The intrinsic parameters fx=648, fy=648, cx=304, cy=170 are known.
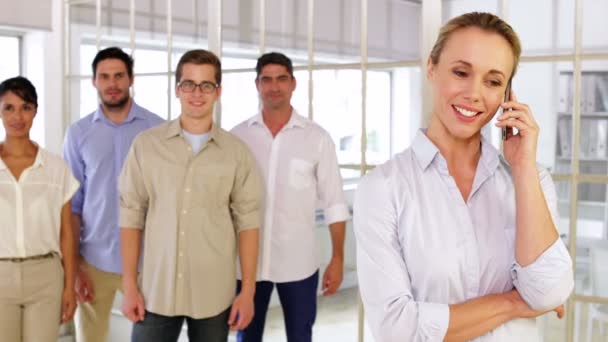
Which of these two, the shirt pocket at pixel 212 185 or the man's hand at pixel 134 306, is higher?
the shirt pocket at pixel 212 185

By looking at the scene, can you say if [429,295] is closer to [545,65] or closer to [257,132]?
[545,65]

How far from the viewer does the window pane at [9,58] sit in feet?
13.0

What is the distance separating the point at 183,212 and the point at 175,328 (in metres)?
0.45

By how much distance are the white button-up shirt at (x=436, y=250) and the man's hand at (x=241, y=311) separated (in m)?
1.16

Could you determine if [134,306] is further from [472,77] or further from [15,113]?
[472,77]

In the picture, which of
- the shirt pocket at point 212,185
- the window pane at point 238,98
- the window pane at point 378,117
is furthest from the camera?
the window pane at point 238,98

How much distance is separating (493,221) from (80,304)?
7.96ft

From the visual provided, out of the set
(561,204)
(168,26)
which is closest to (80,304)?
(168,26)

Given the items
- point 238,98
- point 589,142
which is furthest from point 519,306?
point 238,98

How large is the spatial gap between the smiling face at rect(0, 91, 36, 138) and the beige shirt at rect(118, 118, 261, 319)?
1.79 ft

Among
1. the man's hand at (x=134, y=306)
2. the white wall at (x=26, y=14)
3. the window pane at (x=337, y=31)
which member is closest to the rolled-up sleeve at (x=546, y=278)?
the man's hand at (x=134, y=306)

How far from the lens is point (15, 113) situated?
103 inches

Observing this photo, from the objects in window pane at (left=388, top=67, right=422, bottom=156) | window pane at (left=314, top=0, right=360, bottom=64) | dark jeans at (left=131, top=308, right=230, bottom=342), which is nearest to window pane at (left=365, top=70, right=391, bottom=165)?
window pane at (left=388, top=67, right=422, bottom=156)

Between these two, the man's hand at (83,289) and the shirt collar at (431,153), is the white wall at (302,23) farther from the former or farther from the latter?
the man's hand at (83,289)
